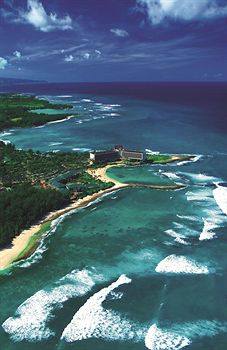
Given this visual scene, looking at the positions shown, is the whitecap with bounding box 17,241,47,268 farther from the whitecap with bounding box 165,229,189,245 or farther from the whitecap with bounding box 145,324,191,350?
the whitecap with bounding box 145,324,191,350

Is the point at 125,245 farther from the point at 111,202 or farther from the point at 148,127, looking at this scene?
the point at 148,127

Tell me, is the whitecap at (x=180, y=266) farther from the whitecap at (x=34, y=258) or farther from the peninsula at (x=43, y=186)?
the peninsula at (x=43, y=186)

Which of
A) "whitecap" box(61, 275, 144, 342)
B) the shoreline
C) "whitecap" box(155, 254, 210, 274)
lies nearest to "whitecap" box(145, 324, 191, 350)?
"whitecap" box(61, 275, 144, 342)

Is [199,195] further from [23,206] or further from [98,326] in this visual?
[98,326]

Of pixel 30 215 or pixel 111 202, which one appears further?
pixel 111 202

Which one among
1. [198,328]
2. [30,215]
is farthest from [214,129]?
[198,328]

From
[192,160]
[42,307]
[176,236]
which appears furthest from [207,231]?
[192,160]

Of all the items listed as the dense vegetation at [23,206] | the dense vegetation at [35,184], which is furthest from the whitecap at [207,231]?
the dense vegetation at [23,206]
